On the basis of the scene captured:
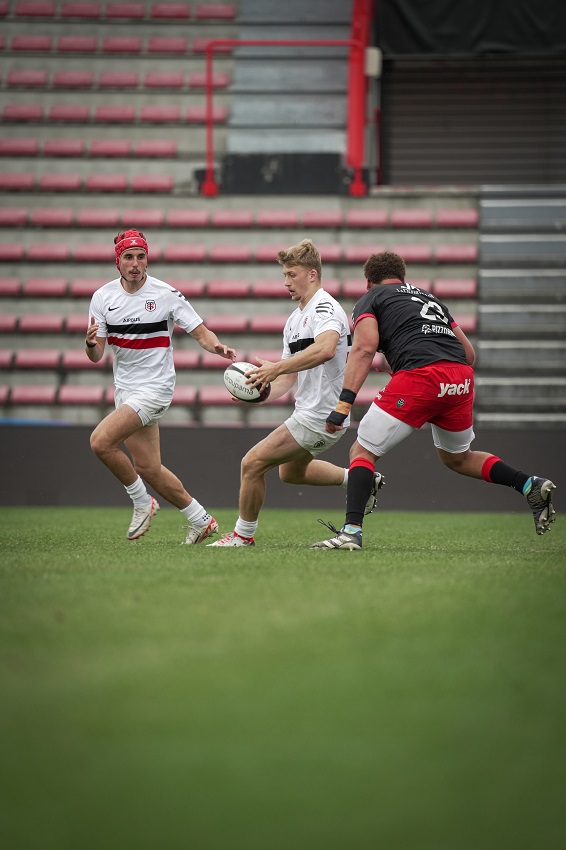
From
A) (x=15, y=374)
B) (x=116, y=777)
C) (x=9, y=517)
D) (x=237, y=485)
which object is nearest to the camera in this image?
(x=116, y=777)

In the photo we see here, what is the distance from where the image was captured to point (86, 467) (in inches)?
451

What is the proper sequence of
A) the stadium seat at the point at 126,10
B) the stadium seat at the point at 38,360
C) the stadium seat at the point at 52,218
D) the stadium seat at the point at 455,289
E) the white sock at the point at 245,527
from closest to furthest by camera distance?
the white sock at the point at 245,527 < the stadium seat at the point at 455,289 < the stadium seat at the point at 38,360 < the stadium seat at the point at 52,218 < the stadium seat at the point at 126,10

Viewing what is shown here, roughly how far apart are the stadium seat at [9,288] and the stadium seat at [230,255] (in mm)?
2392

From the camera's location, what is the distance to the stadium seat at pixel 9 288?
13992 millimetres

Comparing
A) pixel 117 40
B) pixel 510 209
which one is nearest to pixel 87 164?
pixel 117 40

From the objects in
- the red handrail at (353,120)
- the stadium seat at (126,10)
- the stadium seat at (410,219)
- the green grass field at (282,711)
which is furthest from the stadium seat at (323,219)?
the green grass field at (282,711)

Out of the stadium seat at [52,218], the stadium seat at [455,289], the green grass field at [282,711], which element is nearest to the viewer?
the green grass field at [282,711]

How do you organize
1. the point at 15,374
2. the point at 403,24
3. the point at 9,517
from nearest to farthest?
the point at 9,517 → the point at 15,374 → the point at 403,24

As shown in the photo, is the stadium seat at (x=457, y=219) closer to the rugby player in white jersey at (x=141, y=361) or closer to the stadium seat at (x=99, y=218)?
the stadium seat at (x=99, y=218)

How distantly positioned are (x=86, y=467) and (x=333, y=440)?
534 cm

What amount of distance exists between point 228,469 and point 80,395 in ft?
9.21

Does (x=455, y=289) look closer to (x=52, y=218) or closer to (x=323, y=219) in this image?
(x=323, y=219)

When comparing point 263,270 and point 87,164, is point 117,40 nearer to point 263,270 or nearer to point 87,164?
point 87,164

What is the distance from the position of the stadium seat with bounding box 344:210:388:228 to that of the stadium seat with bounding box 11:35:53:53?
5306mm
